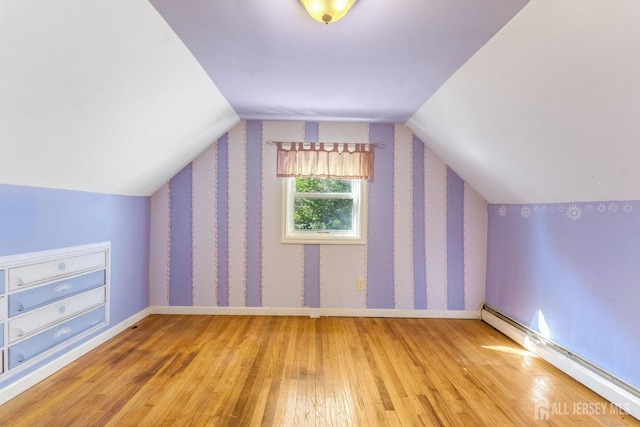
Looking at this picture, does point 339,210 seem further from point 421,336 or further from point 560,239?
point 560,239

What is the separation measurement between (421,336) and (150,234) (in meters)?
2.78

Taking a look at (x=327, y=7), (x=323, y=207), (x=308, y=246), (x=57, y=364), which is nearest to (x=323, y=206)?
(x=323, y=207)

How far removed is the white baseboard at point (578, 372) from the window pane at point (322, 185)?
1941 millimetres

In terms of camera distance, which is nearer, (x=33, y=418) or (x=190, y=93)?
(x=33, y=418)

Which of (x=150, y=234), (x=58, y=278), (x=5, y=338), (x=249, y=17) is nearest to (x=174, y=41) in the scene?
(x=249, y=17)

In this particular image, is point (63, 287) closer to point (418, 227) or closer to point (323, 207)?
point (323, 207)

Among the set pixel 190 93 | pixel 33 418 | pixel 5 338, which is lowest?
pixel 33 418

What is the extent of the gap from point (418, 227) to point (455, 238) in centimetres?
39

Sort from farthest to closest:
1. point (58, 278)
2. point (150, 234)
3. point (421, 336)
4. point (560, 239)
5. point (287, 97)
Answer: point (150, 234) < point (421, 336) < point (287, 97) < point (560, 239) < point (58, 278)

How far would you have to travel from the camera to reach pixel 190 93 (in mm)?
2066

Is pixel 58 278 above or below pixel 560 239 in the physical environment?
below

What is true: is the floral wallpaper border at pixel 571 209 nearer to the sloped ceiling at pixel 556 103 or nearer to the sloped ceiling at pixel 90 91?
the sloped ceiling at pixel 556 103

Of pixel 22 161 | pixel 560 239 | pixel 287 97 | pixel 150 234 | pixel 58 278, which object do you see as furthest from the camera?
A: pixel 150 234

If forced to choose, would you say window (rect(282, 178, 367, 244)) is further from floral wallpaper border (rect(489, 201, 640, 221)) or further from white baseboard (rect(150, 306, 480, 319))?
floral wallpaper border (rect(489, 201, 640, 221))
